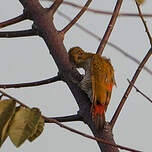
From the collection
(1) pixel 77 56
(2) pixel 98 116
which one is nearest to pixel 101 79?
(1) pixel 77 56

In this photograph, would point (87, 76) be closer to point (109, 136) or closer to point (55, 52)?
point (55, 52)

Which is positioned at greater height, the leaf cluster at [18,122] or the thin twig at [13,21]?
the thin twig at [13,21]

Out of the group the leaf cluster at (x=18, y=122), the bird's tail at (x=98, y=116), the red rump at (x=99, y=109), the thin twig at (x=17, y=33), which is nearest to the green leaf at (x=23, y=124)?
the leaf cluster at (x=18, y=122)

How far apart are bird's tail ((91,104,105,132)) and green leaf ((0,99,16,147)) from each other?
0.43 m

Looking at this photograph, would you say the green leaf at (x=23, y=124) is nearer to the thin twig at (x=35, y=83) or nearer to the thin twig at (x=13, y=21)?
the thin twig at (x=35, y=83)

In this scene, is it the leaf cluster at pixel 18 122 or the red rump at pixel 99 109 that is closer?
the leaf cluster at pixel 18 122

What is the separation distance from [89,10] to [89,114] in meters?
0.55

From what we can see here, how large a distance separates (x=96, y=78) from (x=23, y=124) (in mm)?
836

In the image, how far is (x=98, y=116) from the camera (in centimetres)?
206

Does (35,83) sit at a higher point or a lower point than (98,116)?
higher

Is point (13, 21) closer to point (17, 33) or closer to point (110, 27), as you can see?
point (17, 33)

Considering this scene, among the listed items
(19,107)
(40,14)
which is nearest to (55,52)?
(40,14)

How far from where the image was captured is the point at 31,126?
5.18ft

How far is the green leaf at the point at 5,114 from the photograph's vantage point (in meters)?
1.58
